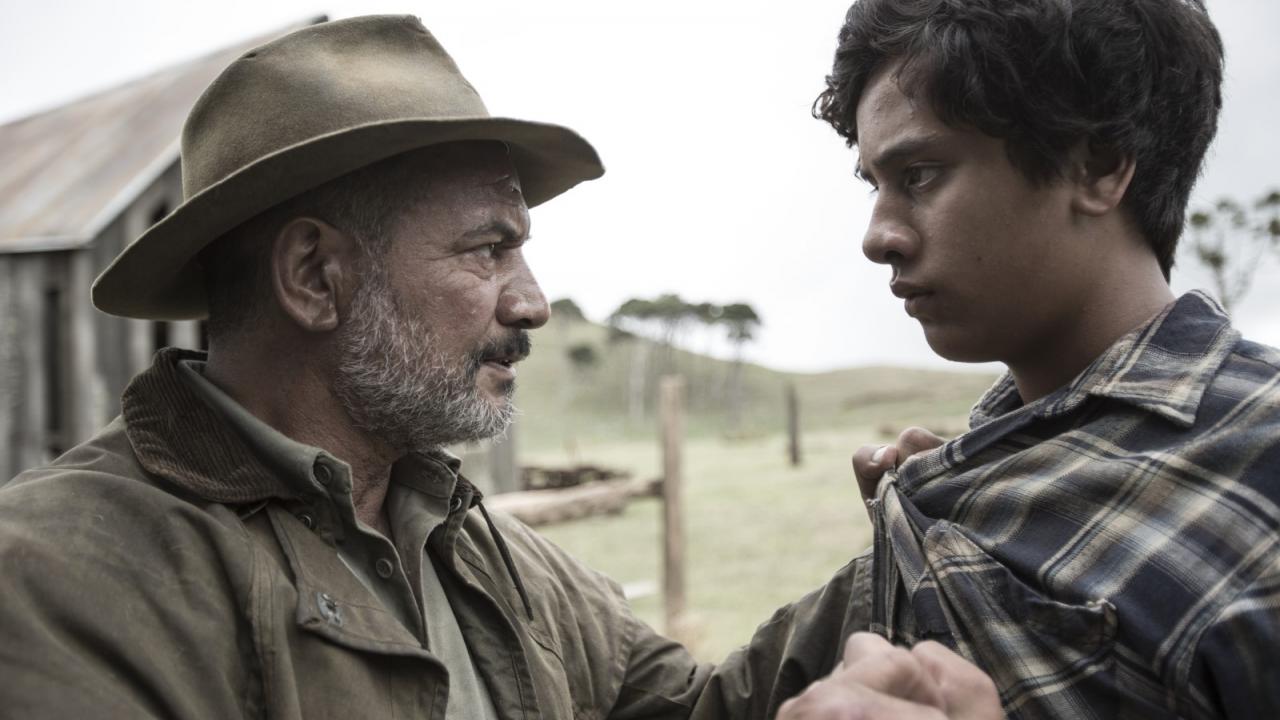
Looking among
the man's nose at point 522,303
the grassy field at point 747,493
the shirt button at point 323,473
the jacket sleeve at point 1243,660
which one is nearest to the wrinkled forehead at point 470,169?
the man's nose at point 522,303

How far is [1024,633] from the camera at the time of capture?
6.04 feet

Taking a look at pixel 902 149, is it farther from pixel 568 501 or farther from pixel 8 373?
pixel 568 501

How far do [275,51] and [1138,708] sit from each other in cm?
234

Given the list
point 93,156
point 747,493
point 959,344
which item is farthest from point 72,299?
point 747,493

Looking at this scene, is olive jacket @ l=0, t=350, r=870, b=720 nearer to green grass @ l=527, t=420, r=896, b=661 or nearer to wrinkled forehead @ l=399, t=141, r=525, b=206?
wrinkled forehead @ l=399, t=141, r=525, b=206

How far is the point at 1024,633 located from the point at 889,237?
83 centimetres

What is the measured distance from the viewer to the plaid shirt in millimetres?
1639

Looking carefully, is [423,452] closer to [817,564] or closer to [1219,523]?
[1219,523]

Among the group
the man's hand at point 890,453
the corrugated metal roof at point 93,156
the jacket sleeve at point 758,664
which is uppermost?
the corrugated metal roof at point 93,156

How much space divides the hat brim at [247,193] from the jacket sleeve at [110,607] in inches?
24.5

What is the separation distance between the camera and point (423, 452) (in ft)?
8.75

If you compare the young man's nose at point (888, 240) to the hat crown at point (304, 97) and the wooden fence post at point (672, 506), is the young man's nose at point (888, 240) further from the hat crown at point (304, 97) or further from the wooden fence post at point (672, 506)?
the wooden fence post at point (672, 506)

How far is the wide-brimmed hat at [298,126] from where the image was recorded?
224 cm

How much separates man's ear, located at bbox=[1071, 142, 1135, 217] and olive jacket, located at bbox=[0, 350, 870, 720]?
1011 mm
